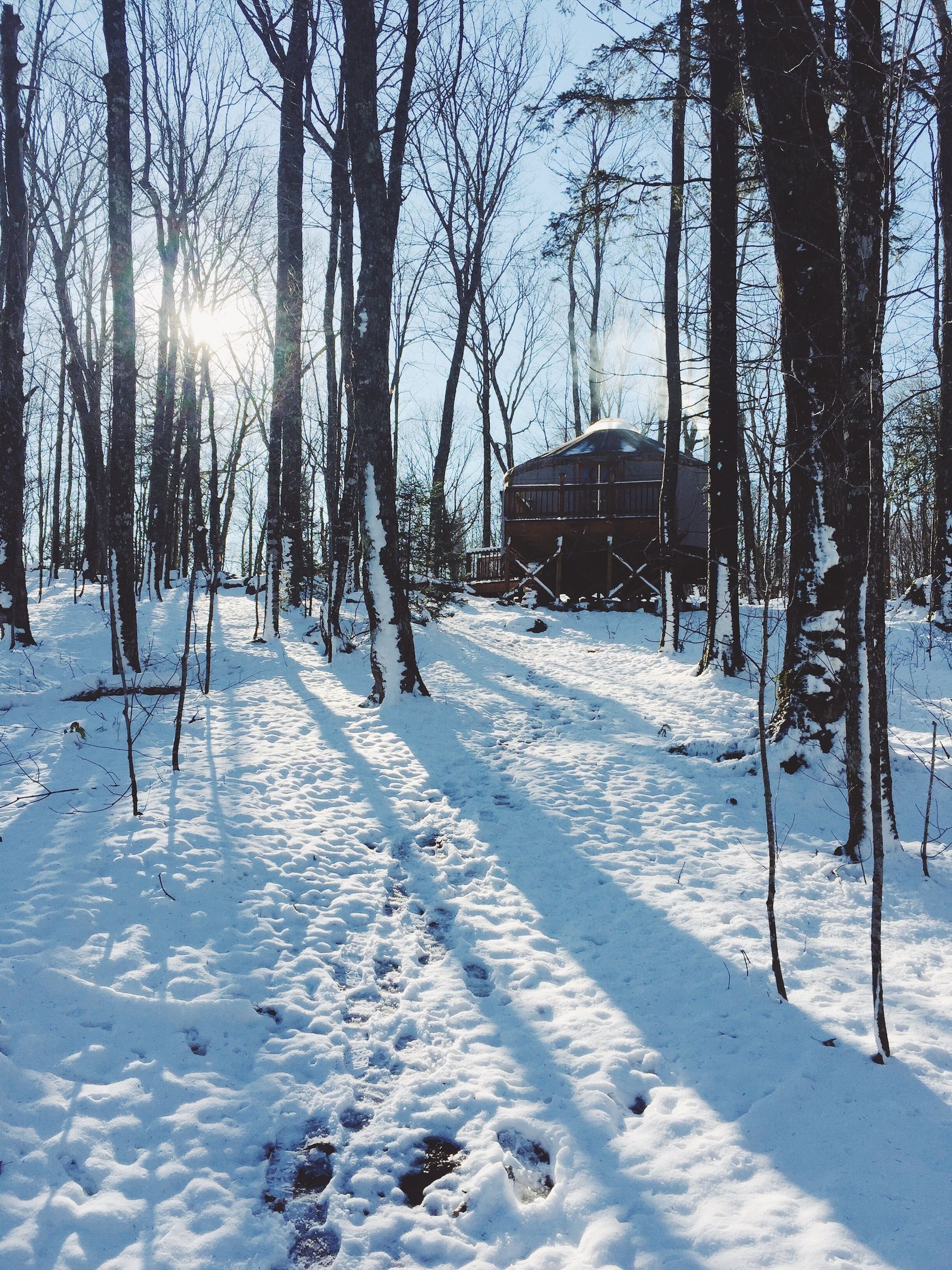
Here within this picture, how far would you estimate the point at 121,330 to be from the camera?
28.0 ft

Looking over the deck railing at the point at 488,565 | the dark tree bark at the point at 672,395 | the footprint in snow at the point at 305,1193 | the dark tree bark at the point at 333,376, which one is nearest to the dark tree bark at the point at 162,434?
the dark tree bark at the point at 333,376

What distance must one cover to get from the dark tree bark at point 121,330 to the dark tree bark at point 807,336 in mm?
7165

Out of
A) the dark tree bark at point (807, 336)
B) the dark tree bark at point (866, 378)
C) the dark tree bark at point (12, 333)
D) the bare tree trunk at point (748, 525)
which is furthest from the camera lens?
the dark tree bark at point (12, 333)

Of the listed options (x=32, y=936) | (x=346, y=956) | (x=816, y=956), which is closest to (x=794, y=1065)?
(x=816, y=956)

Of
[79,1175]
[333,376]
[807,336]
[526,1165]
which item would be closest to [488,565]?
[333,376]

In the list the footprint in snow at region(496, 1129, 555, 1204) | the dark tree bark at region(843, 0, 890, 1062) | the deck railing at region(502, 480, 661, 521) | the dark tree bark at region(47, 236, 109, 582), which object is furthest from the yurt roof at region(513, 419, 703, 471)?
the footprint in snow at region(496, 1129, 555, 1204)

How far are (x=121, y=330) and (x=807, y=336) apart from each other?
26.3 ft

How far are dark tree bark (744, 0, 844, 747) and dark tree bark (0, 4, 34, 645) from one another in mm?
10383

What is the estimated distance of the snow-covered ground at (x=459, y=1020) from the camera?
6.84ft

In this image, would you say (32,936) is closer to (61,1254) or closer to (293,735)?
(61,1254)

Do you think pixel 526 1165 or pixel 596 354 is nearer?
pixel 526 1165

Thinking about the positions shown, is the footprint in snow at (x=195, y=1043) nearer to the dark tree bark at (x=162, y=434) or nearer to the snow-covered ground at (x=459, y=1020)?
the snow-covered ground at (x=459, y=1020)

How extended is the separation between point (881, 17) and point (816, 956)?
513cm

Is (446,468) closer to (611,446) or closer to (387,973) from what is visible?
(611,446)
